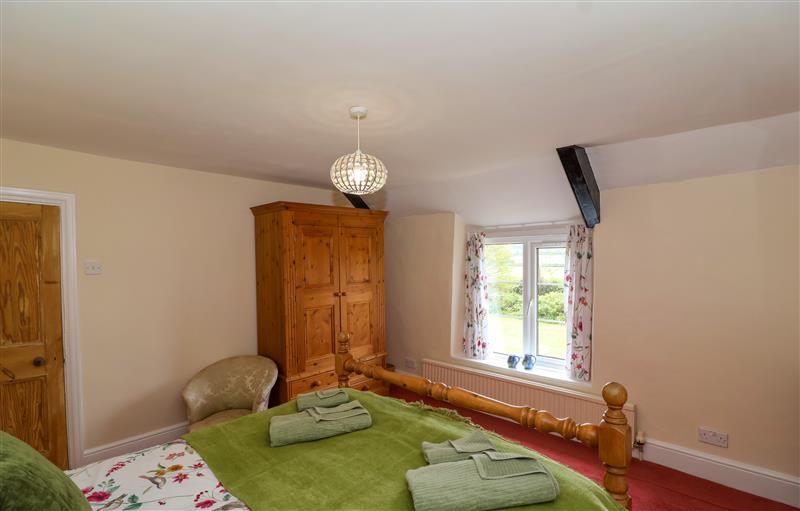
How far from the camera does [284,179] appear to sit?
3930mm

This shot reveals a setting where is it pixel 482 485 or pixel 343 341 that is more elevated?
pixel 343 341

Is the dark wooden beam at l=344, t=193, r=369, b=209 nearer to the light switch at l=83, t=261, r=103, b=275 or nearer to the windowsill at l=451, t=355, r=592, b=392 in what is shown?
the windowsill at l=451, t=355, r=592, b=392

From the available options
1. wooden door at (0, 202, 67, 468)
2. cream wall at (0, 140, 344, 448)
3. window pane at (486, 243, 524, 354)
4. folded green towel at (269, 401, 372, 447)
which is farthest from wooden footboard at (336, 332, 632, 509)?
wooden door at (0, 202, 67, 468)

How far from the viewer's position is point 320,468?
1.69 metres

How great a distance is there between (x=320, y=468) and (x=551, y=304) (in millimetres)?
2823

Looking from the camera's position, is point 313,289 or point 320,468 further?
point 313,289

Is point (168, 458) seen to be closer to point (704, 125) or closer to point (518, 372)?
point (518, 372)

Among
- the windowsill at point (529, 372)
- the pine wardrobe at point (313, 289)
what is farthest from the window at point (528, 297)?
the pine wardrobe at point (313, 289)

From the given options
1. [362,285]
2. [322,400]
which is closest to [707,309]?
[322,400]

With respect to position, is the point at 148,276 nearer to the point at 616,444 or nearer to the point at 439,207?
the point at 439,207

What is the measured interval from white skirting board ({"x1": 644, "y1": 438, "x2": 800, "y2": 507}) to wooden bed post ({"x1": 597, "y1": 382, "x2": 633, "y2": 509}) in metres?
1.77

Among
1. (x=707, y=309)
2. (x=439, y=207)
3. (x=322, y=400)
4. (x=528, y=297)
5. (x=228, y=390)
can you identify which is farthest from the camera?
(x=439, y=207)

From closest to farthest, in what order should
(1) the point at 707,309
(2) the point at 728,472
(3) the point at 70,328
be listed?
(2) the point at 728,472, (1) the point at 707,309, (3) the point at 70,328

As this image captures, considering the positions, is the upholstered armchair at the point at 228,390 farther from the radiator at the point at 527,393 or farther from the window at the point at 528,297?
the window at the point at 528,297
